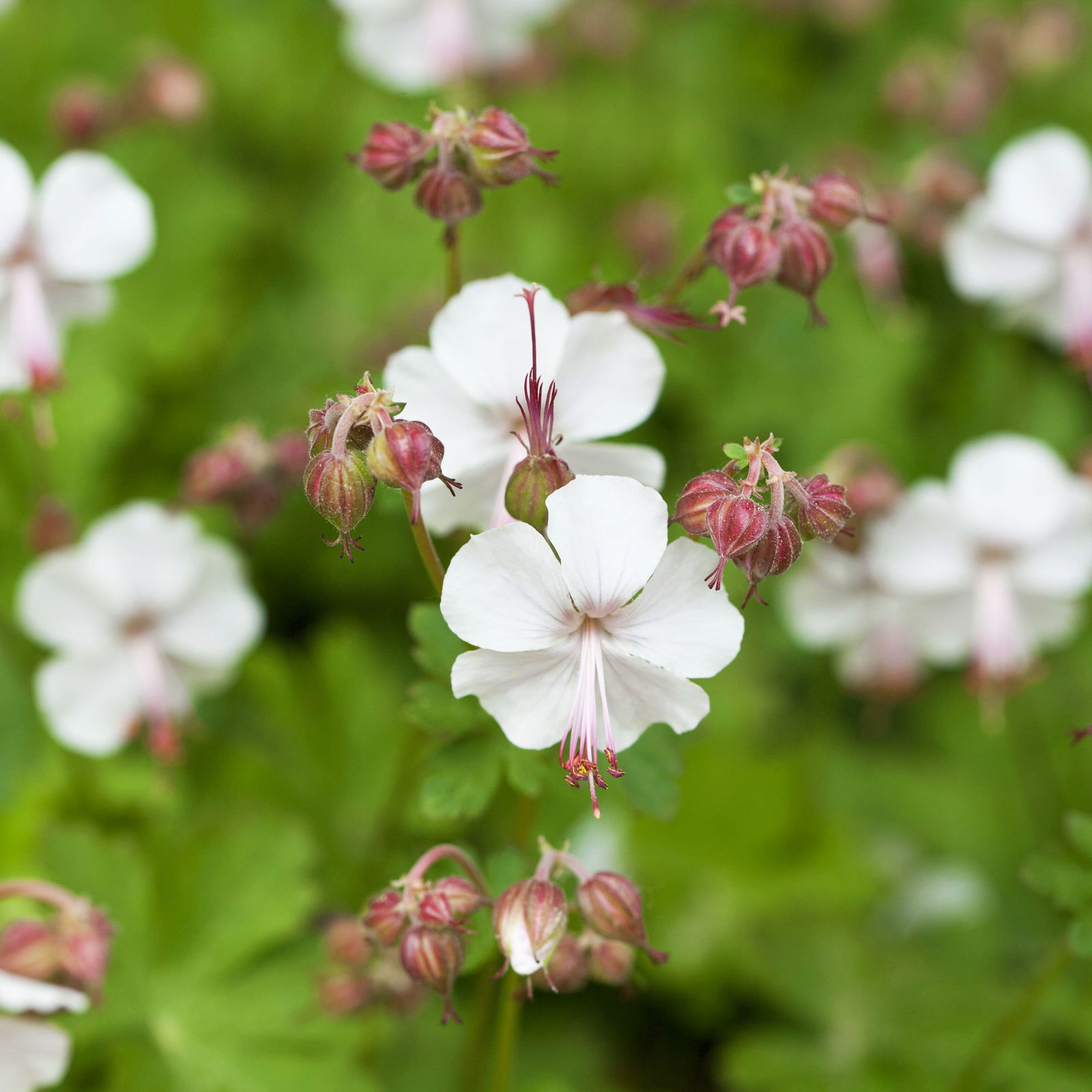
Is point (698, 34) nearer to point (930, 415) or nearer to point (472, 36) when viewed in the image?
point (472, 36)

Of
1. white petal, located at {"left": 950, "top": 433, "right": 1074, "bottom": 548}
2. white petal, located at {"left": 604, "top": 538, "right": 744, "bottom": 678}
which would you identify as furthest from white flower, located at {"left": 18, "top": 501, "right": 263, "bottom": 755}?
white petal, located at {"left": 950, "top": 433, "right": 1074, "bottom": 548}

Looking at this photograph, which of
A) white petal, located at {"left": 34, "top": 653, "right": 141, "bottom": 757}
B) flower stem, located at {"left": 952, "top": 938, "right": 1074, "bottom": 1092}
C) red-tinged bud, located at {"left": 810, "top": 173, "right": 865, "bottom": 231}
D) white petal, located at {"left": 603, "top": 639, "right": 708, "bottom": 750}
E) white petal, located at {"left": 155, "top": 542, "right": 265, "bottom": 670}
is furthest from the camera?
white petal, located at {"left": 155, "top": 542, "right": 265, "bottom": 670}

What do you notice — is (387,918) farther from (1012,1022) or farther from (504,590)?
(1012,1022)

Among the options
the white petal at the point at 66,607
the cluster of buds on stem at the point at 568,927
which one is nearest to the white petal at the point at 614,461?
the cluster of buds on stem at the point at 568,927

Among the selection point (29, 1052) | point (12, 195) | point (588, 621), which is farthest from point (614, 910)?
point (12, 195)

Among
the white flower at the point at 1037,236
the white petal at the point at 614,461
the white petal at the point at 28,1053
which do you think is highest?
the white flower at the point at 1037,236

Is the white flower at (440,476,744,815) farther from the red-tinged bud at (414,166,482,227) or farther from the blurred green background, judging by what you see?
the red-tinged bud at (414,166,482,227)

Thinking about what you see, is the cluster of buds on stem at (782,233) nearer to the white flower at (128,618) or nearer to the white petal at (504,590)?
the white petal at (504,590)
